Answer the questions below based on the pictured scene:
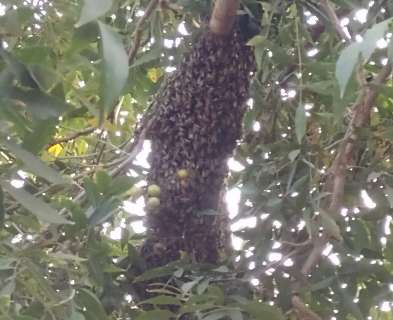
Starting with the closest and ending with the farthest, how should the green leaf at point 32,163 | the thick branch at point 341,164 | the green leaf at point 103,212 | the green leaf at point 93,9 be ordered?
1. the green leaf at point 93,9
2. the green leaf at point 32,163
3. the green leaf at point 103,212
4. the thick branch at point 341,164

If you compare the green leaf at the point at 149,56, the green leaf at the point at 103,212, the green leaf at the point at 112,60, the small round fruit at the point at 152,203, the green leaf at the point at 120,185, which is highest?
the green leaf at the point at 149,56

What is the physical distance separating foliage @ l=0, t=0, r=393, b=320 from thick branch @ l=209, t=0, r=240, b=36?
6cm

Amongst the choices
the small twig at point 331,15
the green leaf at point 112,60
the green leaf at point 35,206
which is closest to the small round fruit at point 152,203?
the small twig at point 331,15

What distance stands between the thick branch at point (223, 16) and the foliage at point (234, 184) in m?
0.06

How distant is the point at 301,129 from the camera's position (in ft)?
4.97

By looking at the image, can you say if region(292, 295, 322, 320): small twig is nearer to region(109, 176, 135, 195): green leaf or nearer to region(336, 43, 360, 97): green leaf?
region(109, 176, 135, 195): green leaf

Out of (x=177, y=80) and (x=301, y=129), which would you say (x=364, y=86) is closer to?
(x=301, y=129)

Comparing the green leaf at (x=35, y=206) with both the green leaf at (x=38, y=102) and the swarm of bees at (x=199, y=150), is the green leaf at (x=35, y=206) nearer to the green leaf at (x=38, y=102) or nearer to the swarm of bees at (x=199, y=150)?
the green leaf at (x=38, y=102)

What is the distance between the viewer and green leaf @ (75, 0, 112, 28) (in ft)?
2.85

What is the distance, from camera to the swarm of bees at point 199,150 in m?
1.82

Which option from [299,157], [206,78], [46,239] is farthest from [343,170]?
[46,239]

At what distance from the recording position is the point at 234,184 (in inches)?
78.8

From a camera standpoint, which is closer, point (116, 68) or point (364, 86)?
point (116, 68)

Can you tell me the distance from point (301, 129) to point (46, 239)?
0.46 metres
